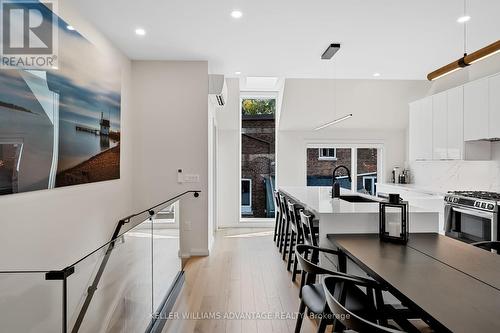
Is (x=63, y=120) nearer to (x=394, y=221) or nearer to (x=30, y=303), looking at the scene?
(x=30, y=303)

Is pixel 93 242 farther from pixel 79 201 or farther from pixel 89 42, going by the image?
pixel 89 42

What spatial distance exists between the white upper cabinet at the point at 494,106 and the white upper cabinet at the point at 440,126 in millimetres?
920

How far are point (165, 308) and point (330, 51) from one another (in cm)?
363

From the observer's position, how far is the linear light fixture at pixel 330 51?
4059mm

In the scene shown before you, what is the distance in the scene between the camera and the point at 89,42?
3.36 metres

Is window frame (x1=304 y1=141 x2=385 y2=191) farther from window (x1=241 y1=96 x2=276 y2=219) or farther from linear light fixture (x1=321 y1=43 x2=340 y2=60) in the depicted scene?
linear light fixture (x1=321 y1=43 x2=340 y2=60)

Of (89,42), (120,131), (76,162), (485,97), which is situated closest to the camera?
(76,162)

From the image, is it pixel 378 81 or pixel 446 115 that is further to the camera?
pixel 378 81

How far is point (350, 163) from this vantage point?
7656 mm

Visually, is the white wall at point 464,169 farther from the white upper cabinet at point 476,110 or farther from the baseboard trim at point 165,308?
the baseboard trim at point 165,308

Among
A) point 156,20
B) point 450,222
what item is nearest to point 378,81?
point 450,222

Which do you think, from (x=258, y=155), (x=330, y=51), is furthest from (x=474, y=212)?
(x=258, y=155)

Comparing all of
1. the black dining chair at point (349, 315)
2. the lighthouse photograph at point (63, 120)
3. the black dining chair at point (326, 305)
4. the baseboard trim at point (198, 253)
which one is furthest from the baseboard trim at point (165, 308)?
the black dining chair at point (349, 315)

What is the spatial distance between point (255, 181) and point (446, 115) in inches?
162
